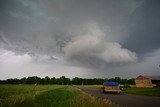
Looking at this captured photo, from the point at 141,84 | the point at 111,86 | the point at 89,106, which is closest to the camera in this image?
the point at 89,106

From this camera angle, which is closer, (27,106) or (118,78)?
(27,106)

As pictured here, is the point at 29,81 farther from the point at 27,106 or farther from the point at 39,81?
the point at 27,106

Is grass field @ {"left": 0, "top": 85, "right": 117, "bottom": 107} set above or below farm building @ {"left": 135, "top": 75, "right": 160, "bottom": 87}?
below

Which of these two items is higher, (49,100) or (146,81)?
(146,81)

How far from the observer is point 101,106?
14.0m

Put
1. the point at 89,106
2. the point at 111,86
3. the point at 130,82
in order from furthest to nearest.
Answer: the point at 130,82, the point at 111,86, the point at 89,106

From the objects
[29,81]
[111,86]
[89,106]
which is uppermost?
[29,81]

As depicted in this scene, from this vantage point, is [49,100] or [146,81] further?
[146,81]

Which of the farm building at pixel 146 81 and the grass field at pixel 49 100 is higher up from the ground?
the farm building at pixel 146 81

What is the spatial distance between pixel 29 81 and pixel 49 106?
13606cm

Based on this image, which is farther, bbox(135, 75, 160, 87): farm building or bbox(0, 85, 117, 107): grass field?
bbox(135, 75, 160, 87): farm building

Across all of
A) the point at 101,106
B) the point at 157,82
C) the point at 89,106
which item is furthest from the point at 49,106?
the point at 157,82

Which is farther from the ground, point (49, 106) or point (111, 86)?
point (111, 86)

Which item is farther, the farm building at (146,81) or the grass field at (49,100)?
the farm building at (146,81)
